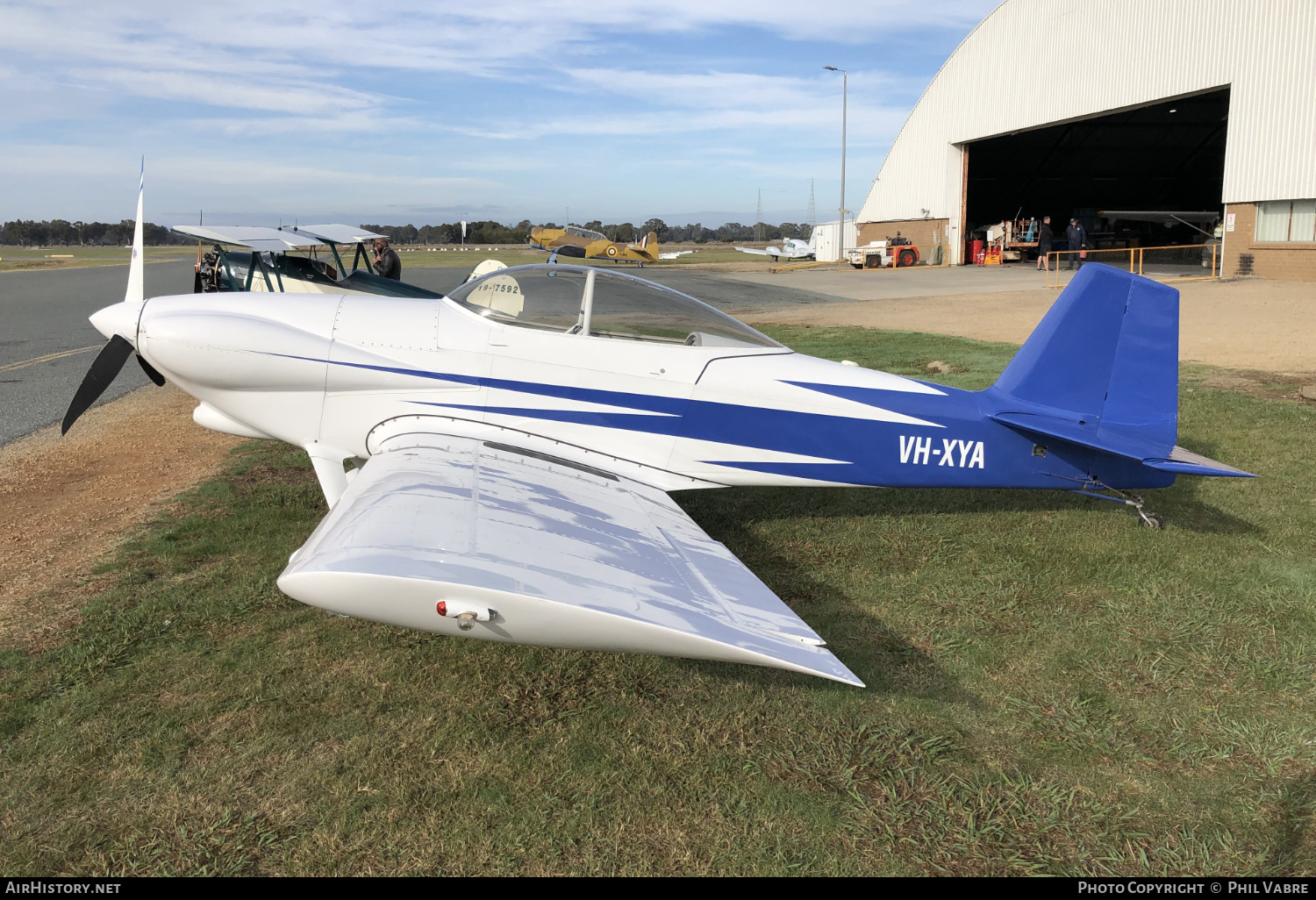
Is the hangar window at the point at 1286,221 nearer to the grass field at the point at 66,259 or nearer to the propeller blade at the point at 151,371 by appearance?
the propeller blade at the point at 151,371

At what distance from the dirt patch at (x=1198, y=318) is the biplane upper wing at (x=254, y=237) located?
34.9 feet

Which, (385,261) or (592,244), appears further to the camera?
(592,244)

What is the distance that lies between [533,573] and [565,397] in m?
2.08

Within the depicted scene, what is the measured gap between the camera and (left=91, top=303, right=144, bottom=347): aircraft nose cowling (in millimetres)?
5535

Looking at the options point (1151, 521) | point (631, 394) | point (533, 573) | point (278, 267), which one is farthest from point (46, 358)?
point (1151, 521)

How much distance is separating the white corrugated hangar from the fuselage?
2427 centimetres

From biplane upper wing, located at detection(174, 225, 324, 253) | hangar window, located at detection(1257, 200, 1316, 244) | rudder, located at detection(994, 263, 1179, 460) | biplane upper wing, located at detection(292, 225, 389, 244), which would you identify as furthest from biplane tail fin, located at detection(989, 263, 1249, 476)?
hangar window, located at detection(1257, 200, 1316, 244)

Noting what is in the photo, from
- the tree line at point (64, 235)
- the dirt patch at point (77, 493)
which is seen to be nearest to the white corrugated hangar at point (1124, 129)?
the dirt patch at point (77, 493)

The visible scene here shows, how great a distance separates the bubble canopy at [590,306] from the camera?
541 centimetres

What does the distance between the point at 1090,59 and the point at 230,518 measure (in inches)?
1224

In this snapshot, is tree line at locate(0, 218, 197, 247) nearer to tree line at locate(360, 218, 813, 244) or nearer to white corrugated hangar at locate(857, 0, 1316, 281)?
tree line at locate(360, 218, 813, 244)

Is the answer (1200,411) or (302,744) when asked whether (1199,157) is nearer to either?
(1200,411)

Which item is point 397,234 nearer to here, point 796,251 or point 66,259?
point 66,259

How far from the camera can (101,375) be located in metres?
6.05
